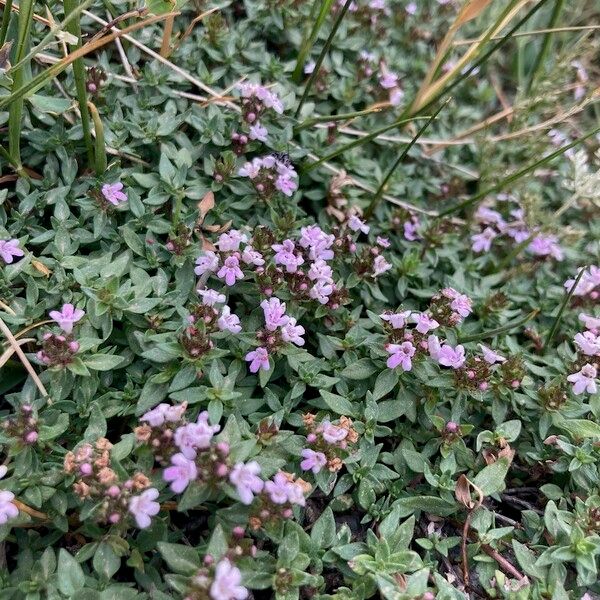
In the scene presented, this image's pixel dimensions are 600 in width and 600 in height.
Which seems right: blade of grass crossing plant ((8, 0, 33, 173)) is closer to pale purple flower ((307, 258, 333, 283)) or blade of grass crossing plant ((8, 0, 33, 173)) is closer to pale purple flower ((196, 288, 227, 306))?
pale purple flower ((196, 288, 227, 306))

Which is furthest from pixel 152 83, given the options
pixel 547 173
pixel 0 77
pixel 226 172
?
pixel 547 173

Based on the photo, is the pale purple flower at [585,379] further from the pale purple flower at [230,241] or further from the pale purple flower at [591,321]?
the pale purple flower at [230,241]

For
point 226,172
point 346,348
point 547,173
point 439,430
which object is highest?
point 226,172

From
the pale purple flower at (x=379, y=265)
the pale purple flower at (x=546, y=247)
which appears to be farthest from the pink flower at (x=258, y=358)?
the pale purple flower at (x=546, y=247)

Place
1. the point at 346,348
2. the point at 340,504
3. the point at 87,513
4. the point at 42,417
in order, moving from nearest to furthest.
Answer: the point at 87,513, the point at 42,417, the point at 340,504, the point at 346,348

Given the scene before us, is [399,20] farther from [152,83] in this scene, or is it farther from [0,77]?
[0,77]

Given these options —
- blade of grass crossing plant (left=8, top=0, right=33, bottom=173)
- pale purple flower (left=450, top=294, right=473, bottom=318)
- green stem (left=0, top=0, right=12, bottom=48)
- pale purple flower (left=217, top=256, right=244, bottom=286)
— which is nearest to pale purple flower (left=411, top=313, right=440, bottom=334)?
pale purple flower (left=450, top=294, right=473, bottom=318)
